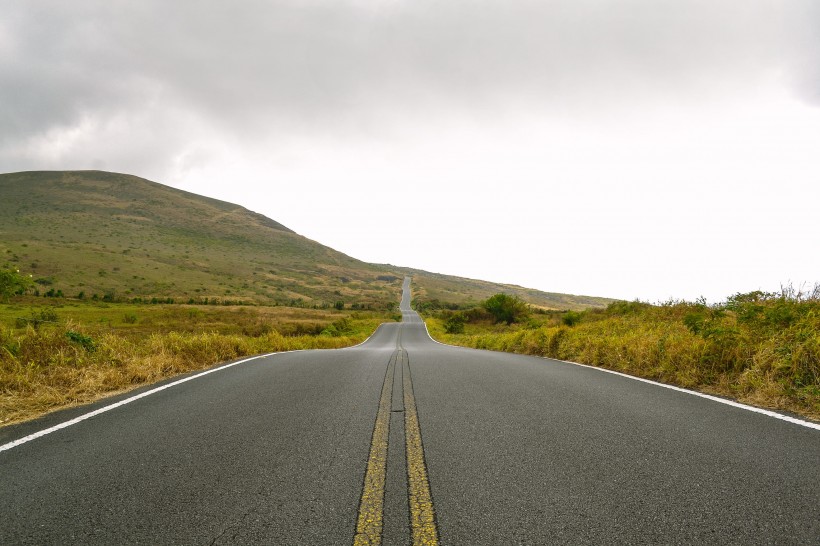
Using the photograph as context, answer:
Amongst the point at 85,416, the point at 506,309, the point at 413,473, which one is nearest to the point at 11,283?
the point at 85,416

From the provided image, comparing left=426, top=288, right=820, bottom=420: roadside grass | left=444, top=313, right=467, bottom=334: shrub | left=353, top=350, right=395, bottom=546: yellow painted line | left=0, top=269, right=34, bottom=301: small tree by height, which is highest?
left=426, top=288, right=820, bottom=420: roadside grass

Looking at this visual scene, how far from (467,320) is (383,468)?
52.3 m

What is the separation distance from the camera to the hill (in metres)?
68.8

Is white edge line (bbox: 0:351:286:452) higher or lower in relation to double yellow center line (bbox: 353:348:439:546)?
lower

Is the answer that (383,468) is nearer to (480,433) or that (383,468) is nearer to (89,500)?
(480,433)

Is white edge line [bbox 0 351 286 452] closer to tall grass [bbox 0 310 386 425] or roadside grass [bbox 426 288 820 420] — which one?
tall grass [bbox 0 310 386 425]

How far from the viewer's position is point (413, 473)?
3115 millimetres

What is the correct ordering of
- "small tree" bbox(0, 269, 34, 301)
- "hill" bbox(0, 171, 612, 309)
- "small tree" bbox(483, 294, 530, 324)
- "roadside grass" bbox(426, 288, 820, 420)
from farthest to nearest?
"hill" bbox(0, 171, 612, 309) → "small tree" bbox(483, 294, 530, 324) → "small tree" bbox(0, 269, 34, 301) → "roadside grass" bbox(426, 288, 820, 420)

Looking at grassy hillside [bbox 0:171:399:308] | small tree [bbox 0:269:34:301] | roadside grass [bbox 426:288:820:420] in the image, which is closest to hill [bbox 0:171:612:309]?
grassy hillside [bbox 0:171:399:308]

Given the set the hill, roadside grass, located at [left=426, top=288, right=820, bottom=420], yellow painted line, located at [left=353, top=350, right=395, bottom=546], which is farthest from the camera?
the hill

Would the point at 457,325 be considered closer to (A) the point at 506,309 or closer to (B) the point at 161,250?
(A) the point at 506,309

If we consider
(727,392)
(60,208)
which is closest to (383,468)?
(727,392)

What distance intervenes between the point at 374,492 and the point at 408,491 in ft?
0.72

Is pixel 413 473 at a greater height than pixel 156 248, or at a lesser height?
lesser
